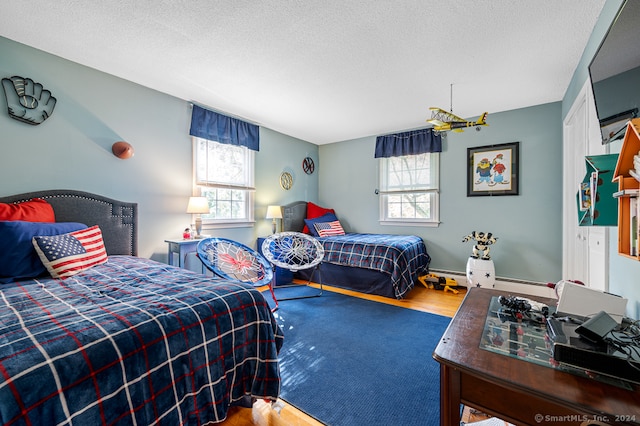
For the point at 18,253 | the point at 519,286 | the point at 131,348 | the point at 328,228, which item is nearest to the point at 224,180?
the point at 328,228

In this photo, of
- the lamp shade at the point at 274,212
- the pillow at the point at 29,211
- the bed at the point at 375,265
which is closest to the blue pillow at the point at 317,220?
the bed at the point at 375,265

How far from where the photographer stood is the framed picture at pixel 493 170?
12.0 ft

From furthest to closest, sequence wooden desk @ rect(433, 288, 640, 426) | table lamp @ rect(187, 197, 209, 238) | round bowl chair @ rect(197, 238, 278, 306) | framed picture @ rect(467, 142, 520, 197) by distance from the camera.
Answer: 1. framed picture @ rect(467, 142, 520, 197)
2. table lamp @ rect(187, 197, 209, 238)
3. round bowl chair @ rect(197, 238, 278, 306)
4. wooden desk @ rect(433, 288, 640, 426)

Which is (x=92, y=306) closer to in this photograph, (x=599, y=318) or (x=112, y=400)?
(x=112, y=400)

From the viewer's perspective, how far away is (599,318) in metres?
0.89

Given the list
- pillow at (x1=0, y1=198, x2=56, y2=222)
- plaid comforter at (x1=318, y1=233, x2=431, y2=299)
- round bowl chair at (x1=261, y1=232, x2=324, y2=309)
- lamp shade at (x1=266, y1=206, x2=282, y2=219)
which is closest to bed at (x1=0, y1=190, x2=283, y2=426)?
pillow at (x1=0, y1=198, x2=56, y2=222)

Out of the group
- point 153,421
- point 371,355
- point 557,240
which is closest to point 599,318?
point 371,355

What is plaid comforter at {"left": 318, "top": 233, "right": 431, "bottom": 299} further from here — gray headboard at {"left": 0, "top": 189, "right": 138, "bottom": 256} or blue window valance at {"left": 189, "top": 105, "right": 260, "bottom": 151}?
gray headboard at {"left": 0, "top": 189, "right": 138, "bottom": 256}

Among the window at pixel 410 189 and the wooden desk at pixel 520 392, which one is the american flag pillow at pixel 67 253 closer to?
the wooden desk at pixel 520 392

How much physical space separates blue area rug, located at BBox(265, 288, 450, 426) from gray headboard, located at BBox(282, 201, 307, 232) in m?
1.78

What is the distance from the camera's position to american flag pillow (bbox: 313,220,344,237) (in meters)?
4.55

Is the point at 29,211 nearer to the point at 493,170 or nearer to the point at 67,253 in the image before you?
the point at 67,253

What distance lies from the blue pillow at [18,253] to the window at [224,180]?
5.57 ft

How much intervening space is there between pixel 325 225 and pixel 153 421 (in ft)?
12.5
